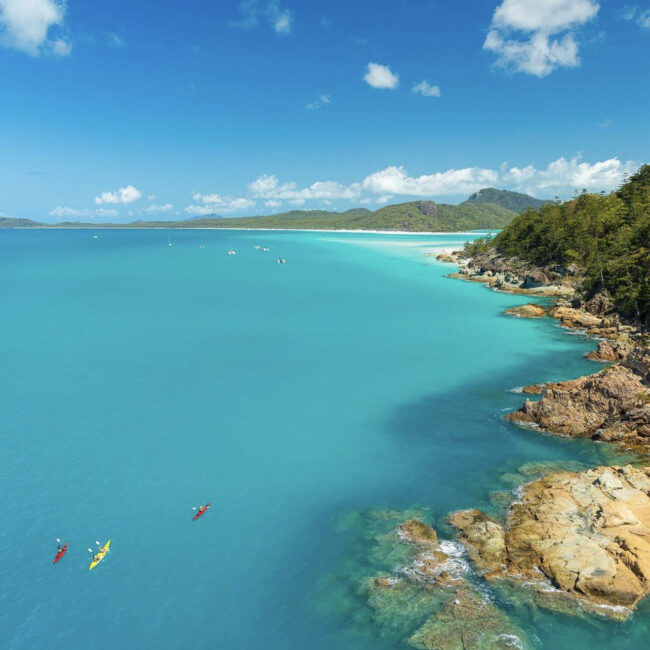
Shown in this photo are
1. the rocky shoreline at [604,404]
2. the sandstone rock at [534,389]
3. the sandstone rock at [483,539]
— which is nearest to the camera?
the sandstone rock at [483,539]

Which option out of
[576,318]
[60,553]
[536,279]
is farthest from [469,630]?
[536,279]

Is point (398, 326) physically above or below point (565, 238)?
below

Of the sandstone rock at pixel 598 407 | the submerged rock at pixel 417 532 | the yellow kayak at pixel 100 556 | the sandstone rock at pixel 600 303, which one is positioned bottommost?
the yellow kayak at pixel 100 556

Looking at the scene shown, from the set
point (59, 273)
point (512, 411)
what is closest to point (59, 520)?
point (512, 411)

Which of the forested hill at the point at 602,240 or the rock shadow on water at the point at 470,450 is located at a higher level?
the forested hill at the point at 602,240

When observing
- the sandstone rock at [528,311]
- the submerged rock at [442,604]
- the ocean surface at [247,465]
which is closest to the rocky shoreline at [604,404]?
the ocean surface at [247,465]

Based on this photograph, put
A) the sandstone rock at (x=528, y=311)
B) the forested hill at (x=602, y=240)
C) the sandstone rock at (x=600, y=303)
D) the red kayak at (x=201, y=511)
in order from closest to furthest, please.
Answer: the red kayak at (x=201, y=511)
the forested hill at (x=602, y=240)
the sandstone rock at (x=600, y=303)
the sandstone rock at (x=528, y=311)

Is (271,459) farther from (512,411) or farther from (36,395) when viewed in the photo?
(36,395)

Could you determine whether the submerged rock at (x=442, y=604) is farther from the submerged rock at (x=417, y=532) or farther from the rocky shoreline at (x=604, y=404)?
the rocky shoreline at (x=604, y=404)

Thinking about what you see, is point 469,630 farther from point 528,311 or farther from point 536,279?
point 536,279
